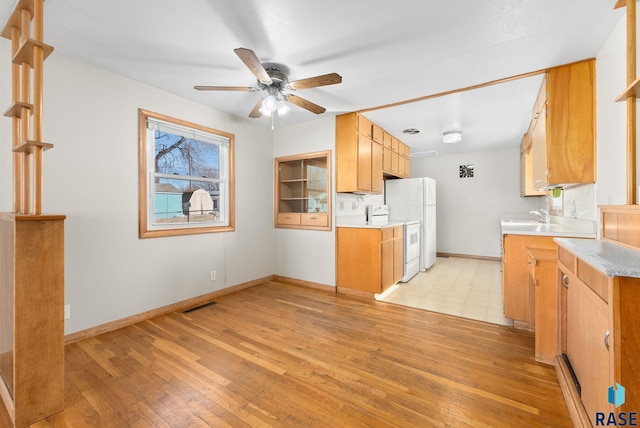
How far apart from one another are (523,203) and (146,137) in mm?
6689

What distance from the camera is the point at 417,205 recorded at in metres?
4.91

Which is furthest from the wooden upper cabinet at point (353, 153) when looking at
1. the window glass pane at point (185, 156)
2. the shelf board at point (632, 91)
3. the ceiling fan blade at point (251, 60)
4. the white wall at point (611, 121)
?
the shelf board at point (632, 91)

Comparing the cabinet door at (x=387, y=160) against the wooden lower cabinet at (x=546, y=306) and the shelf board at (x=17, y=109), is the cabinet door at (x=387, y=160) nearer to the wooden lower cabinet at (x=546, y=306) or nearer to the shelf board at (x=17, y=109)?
the wooden lower cabinet at (x=546, y=306)

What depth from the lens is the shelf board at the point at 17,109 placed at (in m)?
1.54

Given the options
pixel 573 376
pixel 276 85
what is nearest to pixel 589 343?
pixel 573 376

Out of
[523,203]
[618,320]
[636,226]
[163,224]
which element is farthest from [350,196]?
[523,203]

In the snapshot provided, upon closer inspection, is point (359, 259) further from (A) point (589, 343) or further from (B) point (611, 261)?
(B) point (611, 261)

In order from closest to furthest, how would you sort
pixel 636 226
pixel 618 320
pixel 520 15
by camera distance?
pixel 618 320, pixel 636 226, pixel 520 15

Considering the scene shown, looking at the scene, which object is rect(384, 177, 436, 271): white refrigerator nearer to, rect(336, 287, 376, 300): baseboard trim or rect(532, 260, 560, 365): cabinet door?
rect(336, 287, 376, 300): baseboard trim

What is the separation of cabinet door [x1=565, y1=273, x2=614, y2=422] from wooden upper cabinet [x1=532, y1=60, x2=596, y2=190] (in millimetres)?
1285

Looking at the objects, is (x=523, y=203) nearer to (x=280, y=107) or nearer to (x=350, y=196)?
(x=350, y=196)

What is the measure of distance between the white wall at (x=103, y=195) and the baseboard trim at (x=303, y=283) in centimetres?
118

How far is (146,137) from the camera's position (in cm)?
287

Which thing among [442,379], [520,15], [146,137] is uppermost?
[520,15]
